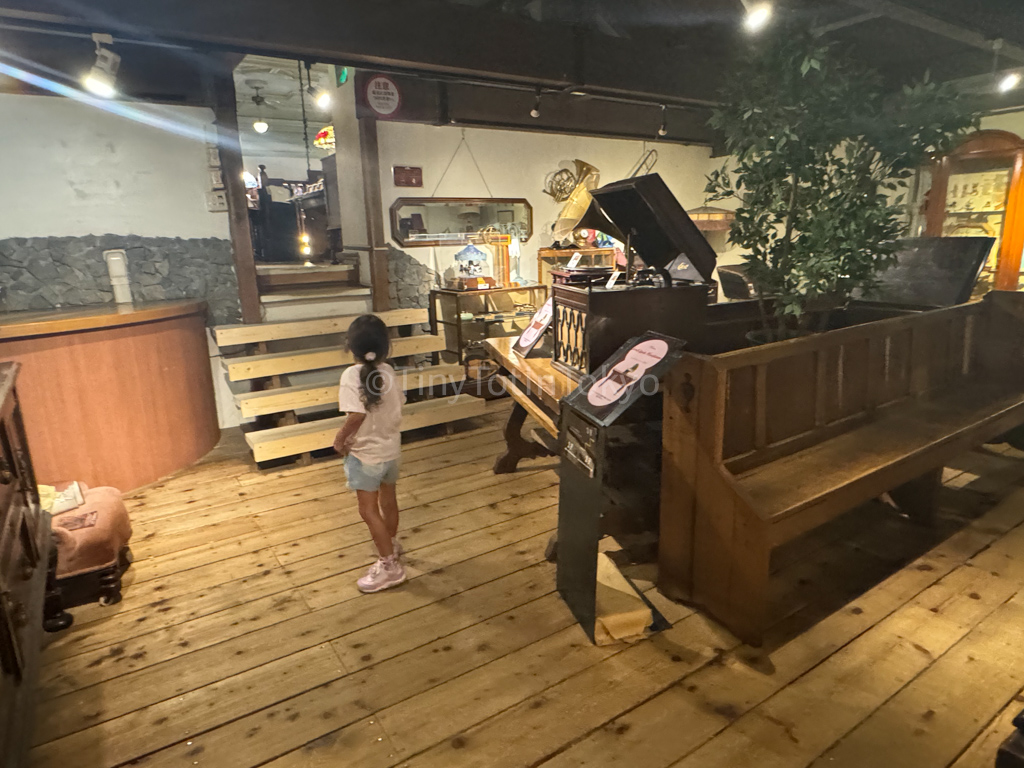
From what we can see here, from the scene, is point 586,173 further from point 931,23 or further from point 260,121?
point 260,121

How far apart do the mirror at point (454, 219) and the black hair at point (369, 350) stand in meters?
3.26

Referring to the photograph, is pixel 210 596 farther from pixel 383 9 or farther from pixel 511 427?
pixel 383 9

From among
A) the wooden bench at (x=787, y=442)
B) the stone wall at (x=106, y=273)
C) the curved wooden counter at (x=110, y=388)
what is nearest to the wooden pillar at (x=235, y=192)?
the stone wall at (x=106, y=273)

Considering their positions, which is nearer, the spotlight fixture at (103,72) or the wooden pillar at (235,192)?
the spotlight fixture at (103,72)

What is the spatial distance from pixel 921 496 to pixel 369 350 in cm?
277

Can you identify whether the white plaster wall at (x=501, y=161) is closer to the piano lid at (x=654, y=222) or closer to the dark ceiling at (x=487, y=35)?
the dark ceiling at (x=487, y=35)

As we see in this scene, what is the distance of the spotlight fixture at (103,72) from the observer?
3311 mm

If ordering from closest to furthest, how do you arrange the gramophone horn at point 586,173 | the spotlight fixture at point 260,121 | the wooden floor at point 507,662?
1. the wooden floor at point 507,662
2. the gramophone horn at point 586,173
3. the spotlight fixture at point 260,121

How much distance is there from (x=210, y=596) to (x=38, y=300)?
2.77 m

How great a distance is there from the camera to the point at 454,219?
5812 mm

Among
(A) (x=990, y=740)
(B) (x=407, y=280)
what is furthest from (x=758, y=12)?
(B) (x=407, y=280)

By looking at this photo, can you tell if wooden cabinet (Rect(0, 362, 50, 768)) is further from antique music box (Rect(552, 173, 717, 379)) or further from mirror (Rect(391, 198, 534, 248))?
mirror (Rect(391, 198, 534, 248))

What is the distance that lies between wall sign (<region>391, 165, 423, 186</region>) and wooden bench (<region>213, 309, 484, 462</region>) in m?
1.30

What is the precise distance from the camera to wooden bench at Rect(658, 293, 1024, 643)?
210 cm
